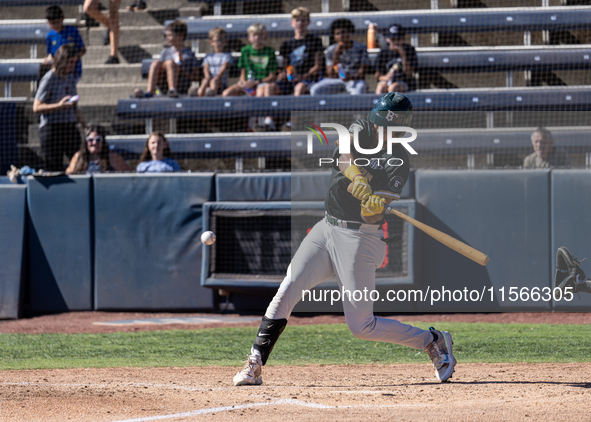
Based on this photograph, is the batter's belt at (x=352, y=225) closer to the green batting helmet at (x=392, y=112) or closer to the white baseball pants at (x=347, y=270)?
the white baseball pants at (x=347, y=270)

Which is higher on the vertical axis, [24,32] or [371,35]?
[24,32]

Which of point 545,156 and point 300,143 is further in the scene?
point 300,143

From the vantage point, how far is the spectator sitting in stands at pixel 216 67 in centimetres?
998

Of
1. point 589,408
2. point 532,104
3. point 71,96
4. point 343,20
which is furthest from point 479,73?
point 589,408

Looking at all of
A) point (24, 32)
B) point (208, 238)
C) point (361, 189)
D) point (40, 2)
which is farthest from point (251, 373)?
point (40, 2)

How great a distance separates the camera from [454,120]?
8945 millimetres

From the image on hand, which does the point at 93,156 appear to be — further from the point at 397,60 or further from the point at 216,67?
the point at 397,60

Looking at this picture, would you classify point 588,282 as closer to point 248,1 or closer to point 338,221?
point 338,221

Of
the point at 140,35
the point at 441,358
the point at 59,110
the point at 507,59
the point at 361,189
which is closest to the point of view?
the point at 361,189

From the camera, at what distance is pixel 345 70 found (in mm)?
9758

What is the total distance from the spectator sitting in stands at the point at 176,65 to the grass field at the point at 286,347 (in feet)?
14.7

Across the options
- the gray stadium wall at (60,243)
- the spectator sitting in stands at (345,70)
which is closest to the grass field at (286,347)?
the gray stadium wall at (60,243)

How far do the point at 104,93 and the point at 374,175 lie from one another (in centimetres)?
813

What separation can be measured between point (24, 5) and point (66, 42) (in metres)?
3.12
